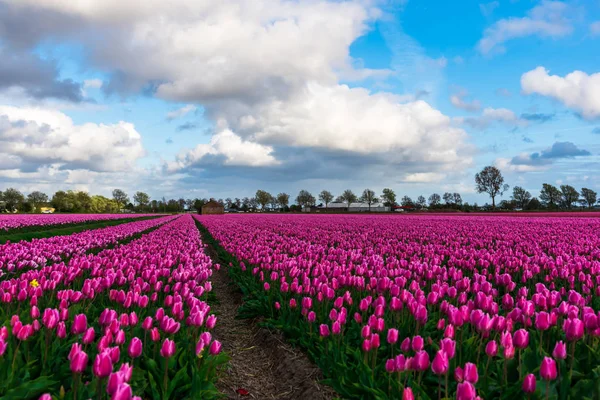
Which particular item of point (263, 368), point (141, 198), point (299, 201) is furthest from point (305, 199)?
point (263, 368)

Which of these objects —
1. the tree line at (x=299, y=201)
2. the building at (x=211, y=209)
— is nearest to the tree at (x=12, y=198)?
the tree line at (x=299, y=201)

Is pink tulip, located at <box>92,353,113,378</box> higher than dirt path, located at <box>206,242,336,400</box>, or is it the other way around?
pink tulip, located at <box>92,353,113,378</box>

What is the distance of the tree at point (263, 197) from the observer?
163 meters

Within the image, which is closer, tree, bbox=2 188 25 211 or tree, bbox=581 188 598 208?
tree, bbox=2 188 25 211

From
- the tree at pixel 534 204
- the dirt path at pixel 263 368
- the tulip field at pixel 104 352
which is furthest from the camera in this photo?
the tree at pixel 534 204

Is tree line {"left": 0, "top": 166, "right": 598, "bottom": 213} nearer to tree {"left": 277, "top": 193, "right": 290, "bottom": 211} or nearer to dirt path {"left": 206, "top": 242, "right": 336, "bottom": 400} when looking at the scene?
tree {"left": 277, "top": 193, "right": 290, "bottom": 211}

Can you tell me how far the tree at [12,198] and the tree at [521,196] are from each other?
560 ft

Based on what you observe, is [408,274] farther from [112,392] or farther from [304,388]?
[112,392]

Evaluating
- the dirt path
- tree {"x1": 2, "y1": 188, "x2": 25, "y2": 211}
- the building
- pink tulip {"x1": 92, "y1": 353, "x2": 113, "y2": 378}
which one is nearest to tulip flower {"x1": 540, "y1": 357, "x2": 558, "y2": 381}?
the dirt path

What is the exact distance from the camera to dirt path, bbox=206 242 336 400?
4.48 metres

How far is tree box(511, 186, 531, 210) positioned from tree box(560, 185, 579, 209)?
1140 centimetres

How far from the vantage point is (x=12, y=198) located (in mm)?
128750

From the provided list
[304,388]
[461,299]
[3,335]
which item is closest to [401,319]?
[461,299]

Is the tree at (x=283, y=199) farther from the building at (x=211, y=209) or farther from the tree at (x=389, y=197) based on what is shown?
the building at (x=211, y=209)
